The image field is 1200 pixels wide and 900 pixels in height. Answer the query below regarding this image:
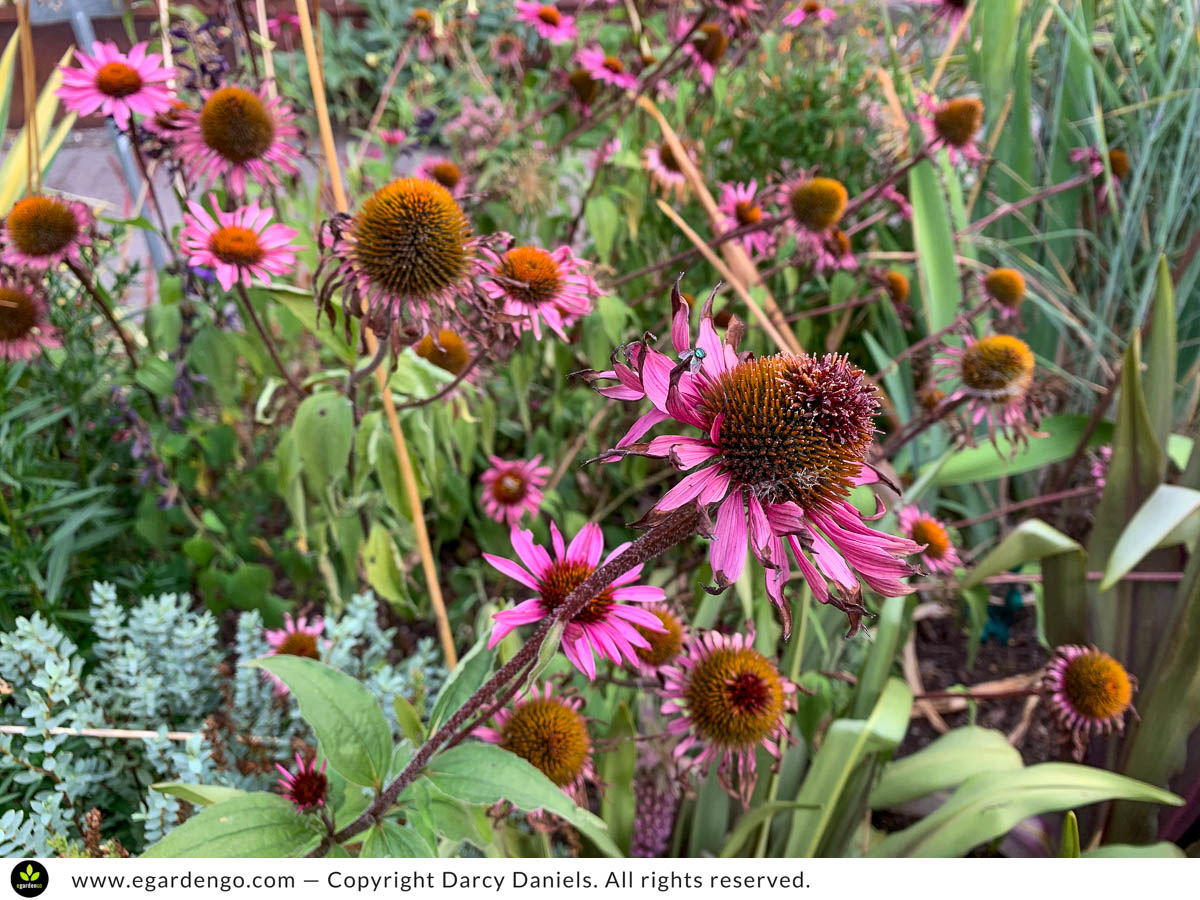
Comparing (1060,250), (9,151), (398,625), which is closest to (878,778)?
(398,625)

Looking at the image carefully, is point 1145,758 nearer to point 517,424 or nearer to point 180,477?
point 517,424

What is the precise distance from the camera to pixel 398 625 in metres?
1.33

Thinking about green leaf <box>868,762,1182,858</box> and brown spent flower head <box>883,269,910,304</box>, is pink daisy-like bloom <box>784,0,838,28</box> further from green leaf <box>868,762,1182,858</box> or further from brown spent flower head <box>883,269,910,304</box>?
green leaf <box>868,762,1182,858</box>

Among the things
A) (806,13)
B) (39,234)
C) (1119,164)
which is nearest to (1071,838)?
(39,234)

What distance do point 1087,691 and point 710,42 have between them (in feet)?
3.51

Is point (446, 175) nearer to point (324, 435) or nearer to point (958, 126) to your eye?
point (324, 435)

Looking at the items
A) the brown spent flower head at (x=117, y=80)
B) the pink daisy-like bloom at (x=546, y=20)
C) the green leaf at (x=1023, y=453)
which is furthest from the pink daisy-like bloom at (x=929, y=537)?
the brown spent flower head at (x=117, y=80)

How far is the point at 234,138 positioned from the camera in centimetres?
84

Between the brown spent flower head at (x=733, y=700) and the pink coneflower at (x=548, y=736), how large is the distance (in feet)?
0.36

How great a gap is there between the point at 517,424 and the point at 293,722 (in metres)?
0.69

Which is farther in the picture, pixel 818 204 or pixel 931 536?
pixel 818 204

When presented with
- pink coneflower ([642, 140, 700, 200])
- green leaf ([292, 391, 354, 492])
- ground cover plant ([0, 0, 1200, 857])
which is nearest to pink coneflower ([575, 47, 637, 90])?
ground cover plant ([0, 0, 1200, 857])

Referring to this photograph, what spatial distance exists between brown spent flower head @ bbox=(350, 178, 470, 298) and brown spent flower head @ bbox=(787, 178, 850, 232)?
61cm

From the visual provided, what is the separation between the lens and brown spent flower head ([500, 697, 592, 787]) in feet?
2.13
